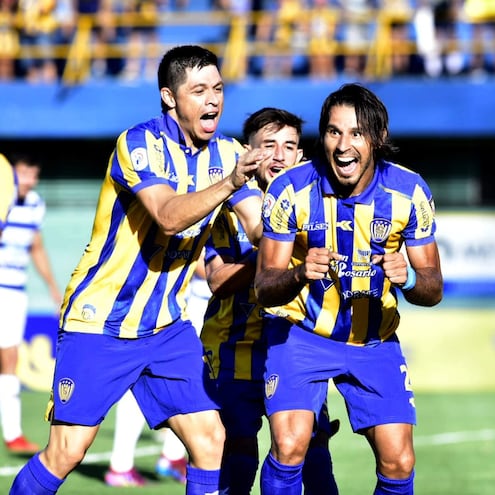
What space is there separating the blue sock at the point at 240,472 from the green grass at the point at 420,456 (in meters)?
1.54

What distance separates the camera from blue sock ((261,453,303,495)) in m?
5.47

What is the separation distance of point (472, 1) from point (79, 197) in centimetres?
696

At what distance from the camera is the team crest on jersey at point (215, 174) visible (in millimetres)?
5805

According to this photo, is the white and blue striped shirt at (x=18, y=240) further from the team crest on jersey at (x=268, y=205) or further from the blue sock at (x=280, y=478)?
the blue sock at (x=280, y=478)

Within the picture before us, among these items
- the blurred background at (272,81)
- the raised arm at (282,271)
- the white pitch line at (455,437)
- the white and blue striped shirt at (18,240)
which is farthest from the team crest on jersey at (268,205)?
the blurred background at (272,81)

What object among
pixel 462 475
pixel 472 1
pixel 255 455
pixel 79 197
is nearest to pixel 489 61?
pixel 472 1

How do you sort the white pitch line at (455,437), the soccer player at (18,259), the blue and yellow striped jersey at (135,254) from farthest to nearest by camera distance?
the white pitch line at (455,437) → the soccer player at (18,259) → the blue and yellow striped jersey at (135,254)

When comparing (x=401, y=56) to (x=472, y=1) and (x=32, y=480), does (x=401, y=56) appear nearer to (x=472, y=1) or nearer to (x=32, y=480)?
(x=472, y=1)

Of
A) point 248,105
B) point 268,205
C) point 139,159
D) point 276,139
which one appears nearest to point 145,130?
point 139,159

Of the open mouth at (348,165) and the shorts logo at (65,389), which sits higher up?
the open mouth at (348,165)

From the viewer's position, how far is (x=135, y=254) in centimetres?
573

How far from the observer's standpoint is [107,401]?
5.70 m

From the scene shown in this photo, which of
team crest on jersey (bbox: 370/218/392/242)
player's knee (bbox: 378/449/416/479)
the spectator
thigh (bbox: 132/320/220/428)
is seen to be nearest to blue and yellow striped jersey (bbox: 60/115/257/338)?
thigh (bbox: 132/320/220/428)

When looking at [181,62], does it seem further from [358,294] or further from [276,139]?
[358,294]
